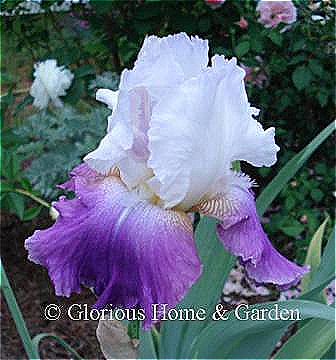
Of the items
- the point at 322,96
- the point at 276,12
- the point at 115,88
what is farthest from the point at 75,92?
the point at 322,96

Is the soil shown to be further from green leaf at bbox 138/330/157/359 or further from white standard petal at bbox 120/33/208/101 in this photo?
white standard petal at bbox 120/33/208/101

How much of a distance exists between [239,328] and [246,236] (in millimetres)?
161

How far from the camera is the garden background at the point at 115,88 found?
1.79m

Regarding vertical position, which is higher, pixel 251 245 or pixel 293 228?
pixel 251 245

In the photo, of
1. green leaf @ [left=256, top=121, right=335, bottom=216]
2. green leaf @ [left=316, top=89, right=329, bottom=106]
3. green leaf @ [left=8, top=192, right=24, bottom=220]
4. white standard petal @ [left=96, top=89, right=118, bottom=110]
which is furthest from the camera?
green leaf @ [left=316, top=89, right=329, bottom=106]

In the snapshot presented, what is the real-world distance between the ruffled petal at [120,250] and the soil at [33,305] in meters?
1.20

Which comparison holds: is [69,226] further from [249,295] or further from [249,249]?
[249,295]

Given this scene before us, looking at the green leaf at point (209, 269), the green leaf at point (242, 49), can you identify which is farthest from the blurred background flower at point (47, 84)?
the green leaf at point (209, 269)

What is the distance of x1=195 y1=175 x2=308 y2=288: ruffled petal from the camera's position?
62 centimetres

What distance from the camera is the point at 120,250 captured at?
1.92ft

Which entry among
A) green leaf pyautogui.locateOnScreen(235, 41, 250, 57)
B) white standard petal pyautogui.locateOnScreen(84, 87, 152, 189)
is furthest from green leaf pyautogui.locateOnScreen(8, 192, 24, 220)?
white standard petal pyautogui.locateOnScreen(84, 87, 152, 189)

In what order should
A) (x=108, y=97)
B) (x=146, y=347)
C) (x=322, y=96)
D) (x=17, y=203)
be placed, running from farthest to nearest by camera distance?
(x=322, y=96)
(x=17, y=203)
(x=146, y=347)
(x=108, y=97)

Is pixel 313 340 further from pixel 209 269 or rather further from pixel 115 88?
pixel 115 88

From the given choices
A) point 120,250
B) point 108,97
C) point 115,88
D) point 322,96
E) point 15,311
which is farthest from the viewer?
point 322,96
